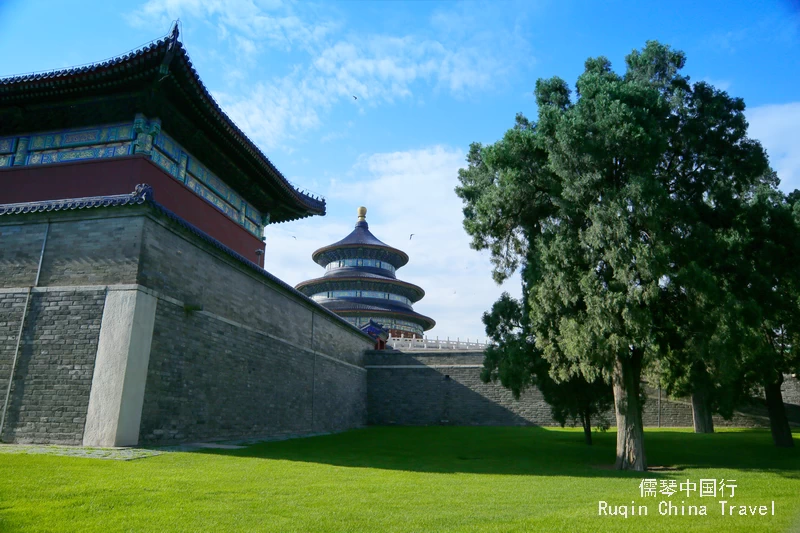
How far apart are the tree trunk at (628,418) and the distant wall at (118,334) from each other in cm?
902

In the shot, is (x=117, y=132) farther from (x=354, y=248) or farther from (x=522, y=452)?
(x=354, y=248)

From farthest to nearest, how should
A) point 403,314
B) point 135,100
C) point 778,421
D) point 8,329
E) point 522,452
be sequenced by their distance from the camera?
point 403,314
point 778,421
point 522,452
point 135,100
point 8,329

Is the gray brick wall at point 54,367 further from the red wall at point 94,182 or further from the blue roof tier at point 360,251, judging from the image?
the blue roof tier at point 360,251

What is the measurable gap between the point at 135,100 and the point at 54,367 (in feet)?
20.0

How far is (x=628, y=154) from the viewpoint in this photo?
10766 mm

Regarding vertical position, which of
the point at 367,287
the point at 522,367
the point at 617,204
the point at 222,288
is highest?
the point at 367,287

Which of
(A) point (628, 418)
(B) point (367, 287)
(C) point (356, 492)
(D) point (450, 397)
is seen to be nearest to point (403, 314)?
(B) point (367, 287)

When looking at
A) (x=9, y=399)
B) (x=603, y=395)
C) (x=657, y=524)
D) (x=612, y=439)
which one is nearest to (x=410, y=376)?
(x=612, y=439)

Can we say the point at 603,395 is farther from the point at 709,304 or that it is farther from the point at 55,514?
the point at 55,514

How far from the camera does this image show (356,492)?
6926 mm

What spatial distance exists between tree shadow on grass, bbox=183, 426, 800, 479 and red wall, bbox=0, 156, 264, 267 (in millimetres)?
6090

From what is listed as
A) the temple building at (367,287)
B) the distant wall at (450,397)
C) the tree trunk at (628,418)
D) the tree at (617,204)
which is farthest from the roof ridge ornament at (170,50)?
the temple building at (367,287)

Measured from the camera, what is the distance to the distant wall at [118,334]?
10242 mm

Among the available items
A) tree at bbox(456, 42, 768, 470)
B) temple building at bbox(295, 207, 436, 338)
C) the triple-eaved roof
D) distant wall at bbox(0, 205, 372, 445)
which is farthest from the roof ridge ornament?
temple building at bbox(295, 207, 436, 338)
